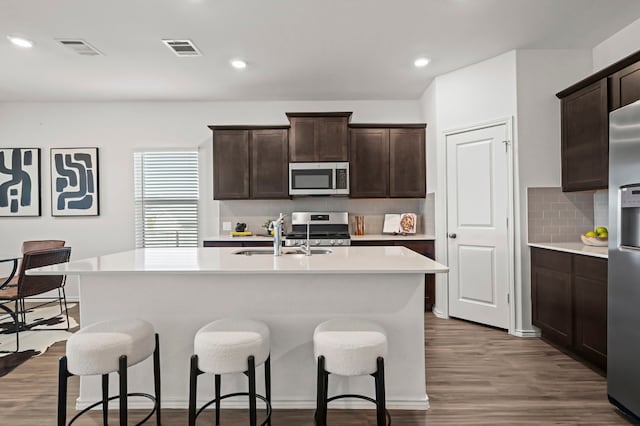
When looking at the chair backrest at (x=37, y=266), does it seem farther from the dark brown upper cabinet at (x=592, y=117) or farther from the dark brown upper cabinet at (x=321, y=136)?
the dark brown upper cabinet at (x=592, y=117)

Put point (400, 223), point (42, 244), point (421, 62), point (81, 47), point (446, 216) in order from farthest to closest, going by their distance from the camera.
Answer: point (400, 223)
point (42, 244)
point (446, 216)
point (421, 62)
point (81, 47)

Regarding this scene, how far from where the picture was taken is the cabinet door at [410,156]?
15.9ft

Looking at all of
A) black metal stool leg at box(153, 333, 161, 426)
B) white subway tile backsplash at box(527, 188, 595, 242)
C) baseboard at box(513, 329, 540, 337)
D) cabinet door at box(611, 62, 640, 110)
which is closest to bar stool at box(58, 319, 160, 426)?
black metal stool leg at box(153, 333, 161, 426)

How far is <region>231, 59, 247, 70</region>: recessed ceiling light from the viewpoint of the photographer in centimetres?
385

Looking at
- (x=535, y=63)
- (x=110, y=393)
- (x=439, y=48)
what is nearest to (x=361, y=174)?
(x=439, y=48)

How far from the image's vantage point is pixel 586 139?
321 cm

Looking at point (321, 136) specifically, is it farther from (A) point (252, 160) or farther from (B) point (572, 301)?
(B) point (572, 301)

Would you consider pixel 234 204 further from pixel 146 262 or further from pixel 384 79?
pixel 146 262

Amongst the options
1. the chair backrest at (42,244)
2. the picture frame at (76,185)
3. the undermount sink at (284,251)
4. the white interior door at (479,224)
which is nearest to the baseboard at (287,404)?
the undermount sink at (284,251)

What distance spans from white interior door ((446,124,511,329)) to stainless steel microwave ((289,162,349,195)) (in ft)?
4.19

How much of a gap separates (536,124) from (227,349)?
3480mm

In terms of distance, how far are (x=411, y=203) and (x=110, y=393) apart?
4.03 meters

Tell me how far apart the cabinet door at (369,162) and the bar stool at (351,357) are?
3.15 m

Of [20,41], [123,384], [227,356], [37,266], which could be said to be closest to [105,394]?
[123,384]
